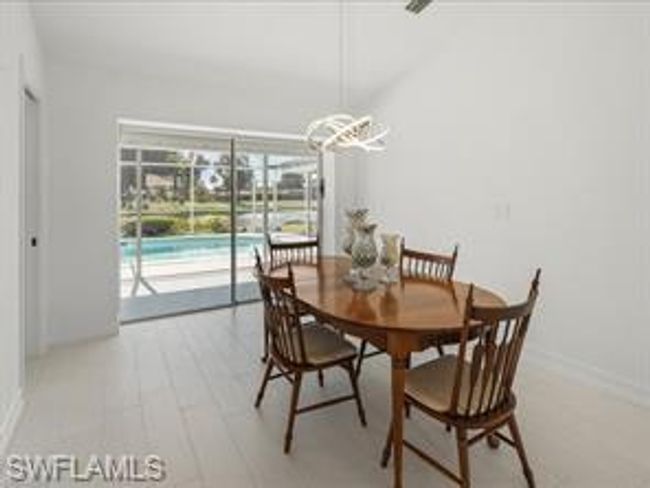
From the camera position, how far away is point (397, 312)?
81.8 inches

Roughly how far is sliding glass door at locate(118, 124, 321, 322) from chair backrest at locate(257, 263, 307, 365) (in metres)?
2.64

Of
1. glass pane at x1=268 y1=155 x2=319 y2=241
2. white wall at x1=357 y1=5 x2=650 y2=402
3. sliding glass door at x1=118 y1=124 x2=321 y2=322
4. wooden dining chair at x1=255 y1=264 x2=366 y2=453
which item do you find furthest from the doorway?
white wall at x1=357 y1=5 x2=650 y2=402

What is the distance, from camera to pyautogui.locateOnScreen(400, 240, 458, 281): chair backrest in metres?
2.96

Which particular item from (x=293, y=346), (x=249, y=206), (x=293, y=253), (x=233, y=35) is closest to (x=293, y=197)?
(x=249, y=206)

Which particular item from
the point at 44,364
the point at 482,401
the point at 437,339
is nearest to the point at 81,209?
the point at 44,364

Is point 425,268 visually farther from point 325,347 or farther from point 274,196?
point 274,196

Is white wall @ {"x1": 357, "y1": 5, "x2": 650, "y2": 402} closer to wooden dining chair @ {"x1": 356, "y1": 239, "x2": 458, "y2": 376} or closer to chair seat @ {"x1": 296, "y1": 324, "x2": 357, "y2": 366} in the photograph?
wooden dining chair @ {"x1": 356, "y1": 239, "x2": 458, "y2": 376}

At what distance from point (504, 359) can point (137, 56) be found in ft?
11.9

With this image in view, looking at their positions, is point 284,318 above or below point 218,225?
below

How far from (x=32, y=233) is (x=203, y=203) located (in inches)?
116

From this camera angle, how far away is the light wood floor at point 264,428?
2002 millimetres

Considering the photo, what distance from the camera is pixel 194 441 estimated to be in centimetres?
225

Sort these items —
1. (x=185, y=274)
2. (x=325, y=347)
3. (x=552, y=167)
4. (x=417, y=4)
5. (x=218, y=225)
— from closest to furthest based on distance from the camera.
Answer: (x=325, y=347) < (x=417, y=4) < (x=552, y=167) < (x=218, y=225) < (x=185, y=274)

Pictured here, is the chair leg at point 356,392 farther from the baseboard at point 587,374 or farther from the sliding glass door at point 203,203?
the sliding glass door at point 203,203
